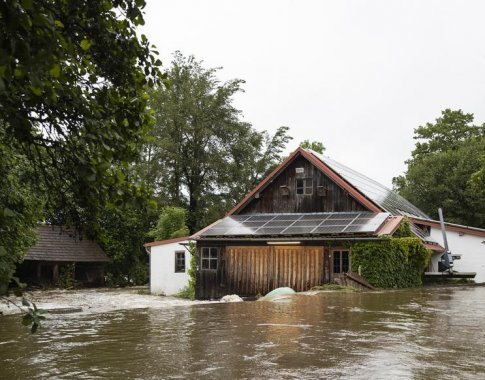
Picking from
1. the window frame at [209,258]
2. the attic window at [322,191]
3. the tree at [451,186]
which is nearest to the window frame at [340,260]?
the attic window at [322,191]

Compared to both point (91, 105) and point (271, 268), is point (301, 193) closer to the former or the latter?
point (271, 268)

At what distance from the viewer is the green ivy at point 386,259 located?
20125 mm

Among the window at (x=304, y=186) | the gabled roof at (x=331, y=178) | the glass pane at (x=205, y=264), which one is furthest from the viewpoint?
the window at (x=304, y=186)

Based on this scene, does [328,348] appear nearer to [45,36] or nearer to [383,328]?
[383,328]

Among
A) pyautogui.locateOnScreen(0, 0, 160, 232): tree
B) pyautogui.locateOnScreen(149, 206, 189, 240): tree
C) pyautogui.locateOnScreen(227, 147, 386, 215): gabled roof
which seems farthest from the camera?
pyautogui.locateOnScreen(149, 206, 189, 240): tree

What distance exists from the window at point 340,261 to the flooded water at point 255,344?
7062mm

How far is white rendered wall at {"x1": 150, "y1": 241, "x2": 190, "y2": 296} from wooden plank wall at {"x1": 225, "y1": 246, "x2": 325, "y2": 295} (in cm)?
392

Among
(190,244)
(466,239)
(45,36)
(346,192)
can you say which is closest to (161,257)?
(190,244)

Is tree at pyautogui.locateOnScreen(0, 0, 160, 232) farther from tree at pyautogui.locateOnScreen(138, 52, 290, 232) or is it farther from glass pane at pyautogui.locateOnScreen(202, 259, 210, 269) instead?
tree at pyautogui.locateOnScreen(138, 52, 290, 232)

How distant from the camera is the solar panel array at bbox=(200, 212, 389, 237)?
69.1 feet

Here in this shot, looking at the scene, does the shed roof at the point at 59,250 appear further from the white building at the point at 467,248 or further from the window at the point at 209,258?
the white building at the point at 467,248

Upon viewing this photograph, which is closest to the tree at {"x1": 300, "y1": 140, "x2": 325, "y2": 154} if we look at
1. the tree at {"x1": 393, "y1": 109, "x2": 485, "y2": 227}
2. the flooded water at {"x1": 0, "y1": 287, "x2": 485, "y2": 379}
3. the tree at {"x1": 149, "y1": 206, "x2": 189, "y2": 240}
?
the tree at {"x1": 393, "y1": 109, "x2": 485, "y2": 227}

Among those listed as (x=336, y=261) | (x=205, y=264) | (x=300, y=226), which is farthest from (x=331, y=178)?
(x=205, y=264)

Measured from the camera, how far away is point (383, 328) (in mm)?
10031
